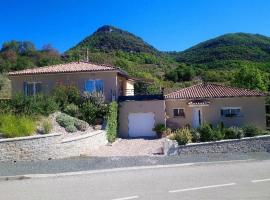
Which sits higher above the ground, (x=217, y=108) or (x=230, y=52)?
(x=230, y=52)

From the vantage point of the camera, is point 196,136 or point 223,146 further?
point 196,136

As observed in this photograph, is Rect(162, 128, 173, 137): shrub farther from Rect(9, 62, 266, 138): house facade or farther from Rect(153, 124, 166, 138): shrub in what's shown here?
Rect(9, 62, 266, 138): house facade

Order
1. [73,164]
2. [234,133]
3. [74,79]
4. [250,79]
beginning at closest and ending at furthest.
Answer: [73,164]
[234,133]
[74,79]
[250,79]

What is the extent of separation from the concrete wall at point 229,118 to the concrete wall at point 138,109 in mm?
1439

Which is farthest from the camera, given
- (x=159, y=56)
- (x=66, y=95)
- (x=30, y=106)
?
(x=159, y=56)

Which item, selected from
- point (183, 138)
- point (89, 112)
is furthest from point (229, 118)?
point (89, 112)

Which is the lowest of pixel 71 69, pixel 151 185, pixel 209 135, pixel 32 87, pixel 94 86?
pixel 151 185

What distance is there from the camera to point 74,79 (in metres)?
36.7

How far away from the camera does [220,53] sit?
83688 millimetres

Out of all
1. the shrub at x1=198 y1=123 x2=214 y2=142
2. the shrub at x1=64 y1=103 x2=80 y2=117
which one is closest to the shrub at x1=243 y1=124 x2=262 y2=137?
the shrub at x1=198 y1=123 x2=214 y2=142

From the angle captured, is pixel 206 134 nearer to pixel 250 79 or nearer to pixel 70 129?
pixel 70 129

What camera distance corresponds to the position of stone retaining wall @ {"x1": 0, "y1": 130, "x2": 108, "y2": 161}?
1972cm

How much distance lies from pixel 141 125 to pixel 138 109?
1397 mm

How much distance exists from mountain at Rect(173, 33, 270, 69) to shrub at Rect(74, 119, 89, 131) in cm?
5030
